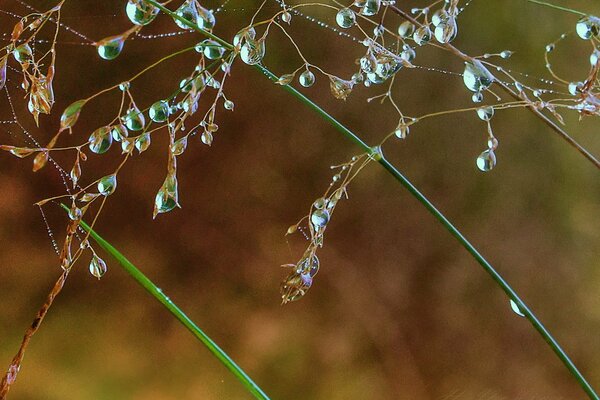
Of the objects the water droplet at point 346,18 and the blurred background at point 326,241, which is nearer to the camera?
the water droplet at point 346,18

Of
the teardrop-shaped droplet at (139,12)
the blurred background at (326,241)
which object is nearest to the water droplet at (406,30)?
the teardrop-shaped droplet at (139,12)

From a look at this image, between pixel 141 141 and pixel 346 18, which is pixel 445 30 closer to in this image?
pixel 346 18

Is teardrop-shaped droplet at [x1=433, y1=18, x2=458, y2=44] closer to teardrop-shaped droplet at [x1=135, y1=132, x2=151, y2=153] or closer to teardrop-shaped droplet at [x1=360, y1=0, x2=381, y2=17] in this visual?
teardrop-shaped droplet at [x1=360, y1=0, x2=381, y2=17]

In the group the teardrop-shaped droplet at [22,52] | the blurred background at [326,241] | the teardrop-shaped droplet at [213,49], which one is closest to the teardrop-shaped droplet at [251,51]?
the teardrop-shaped droplet at [213,49]

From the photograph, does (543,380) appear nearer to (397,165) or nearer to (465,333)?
(465,333)

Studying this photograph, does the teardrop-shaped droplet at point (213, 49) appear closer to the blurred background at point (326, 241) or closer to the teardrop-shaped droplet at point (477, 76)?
the teardrop-shaped droplet at point (477, 76)

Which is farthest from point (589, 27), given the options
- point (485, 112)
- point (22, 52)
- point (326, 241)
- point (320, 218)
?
point (326, 241)

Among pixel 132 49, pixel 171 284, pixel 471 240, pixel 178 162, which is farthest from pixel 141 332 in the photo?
pixel 471 240

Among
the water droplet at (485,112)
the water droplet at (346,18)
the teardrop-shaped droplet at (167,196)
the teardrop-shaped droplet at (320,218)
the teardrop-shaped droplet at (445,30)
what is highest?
the teardrop-shaped droplet at (445,30)

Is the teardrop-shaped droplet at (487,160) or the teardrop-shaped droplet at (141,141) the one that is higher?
the teardrop-shaped droplet at (487,160)

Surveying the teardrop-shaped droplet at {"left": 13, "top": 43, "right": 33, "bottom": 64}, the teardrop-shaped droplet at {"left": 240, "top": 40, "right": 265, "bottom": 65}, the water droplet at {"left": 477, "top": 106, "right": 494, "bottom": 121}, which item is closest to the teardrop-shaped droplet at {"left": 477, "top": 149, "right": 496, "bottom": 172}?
the water droplet at {"left": 477, "top": 106, "right": 494, "bottom": 121}
